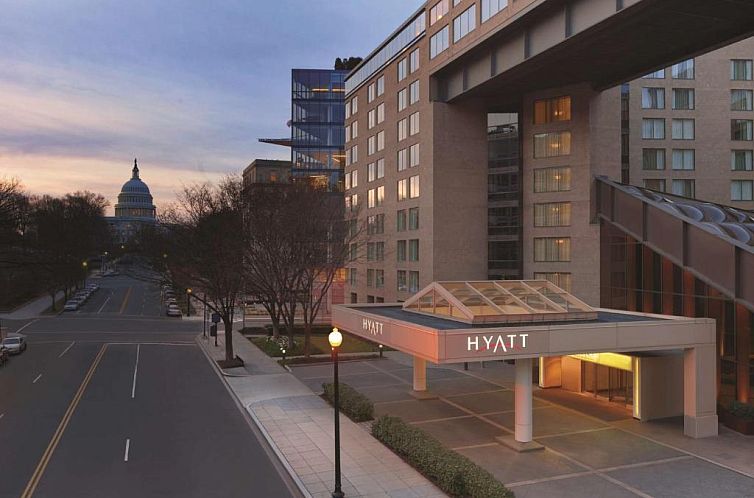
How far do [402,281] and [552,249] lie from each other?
1494cm

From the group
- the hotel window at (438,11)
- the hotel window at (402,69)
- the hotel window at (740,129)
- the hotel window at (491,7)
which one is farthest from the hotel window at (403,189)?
the hotel window at (740,129)

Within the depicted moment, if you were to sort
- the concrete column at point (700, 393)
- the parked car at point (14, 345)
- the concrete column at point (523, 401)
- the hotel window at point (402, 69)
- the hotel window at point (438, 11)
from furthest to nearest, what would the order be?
the hotel window at point (402, 69) → the hotel window at point (438, 11) → the parked car at point (14, 345) → the concrete column at point (700, 393) → the concrete column at point (523, 401)

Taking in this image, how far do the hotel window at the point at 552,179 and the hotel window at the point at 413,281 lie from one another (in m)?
12.4

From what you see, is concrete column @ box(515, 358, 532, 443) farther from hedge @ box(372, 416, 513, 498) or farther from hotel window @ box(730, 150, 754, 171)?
hotel window @ box(730, 150, 754, 171)

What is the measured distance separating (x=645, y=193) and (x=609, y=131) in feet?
19.3

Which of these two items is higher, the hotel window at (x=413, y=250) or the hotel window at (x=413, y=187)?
the hotel window at (x=413, y=187)

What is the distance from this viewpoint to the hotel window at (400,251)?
5025 cm

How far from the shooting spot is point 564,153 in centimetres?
3941

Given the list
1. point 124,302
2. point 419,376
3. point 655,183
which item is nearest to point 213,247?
point 419,376

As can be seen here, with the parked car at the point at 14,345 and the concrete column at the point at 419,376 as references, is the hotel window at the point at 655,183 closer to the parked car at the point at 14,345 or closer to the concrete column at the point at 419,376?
the concrete column at the point at 419,376

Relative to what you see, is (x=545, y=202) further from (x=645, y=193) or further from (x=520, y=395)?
(x=520, y=395)

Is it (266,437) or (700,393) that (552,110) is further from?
(266,437)

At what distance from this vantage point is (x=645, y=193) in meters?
34.5

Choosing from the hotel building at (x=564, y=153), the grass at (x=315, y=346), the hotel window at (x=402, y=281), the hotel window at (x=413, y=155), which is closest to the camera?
the hotel building at (x=564, y=153)
